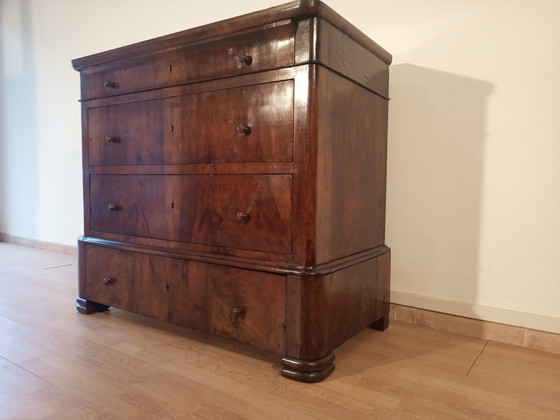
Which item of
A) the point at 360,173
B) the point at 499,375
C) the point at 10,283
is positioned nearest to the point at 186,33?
the point at 360,173

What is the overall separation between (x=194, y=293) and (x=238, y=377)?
0.34m

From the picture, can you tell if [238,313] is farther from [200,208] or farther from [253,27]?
[253,27]

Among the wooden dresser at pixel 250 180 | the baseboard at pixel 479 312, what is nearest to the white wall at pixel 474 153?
the baseboard at pixel 479 312

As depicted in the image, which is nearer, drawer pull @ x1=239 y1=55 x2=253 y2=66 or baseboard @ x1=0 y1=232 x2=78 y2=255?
drawer pull @ x1=239 y1=55 x2=253 y2=66

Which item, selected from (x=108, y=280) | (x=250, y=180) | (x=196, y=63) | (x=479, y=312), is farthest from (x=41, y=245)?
(x=479, y=312)

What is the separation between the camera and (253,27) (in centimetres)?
121

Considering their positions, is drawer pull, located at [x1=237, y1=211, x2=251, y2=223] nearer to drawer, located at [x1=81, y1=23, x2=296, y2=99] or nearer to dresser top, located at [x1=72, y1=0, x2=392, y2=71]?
drawer, located at [x1=81, y1=23, x2=296, y2=99]

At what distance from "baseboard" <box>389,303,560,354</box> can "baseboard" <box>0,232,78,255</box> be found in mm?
2463

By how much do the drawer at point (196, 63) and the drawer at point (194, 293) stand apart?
63 cm

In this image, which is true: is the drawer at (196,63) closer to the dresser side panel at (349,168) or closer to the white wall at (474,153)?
the dresser side panel at (349,168)

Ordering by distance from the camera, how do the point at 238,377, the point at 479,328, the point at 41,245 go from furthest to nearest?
the point at 41,245 < the point at 479,328 < the point at 238,377

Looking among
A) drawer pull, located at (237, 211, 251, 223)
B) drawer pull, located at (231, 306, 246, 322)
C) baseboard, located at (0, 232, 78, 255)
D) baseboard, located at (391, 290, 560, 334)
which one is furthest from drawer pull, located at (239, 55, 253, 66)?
baseboard, located at (0, 232, 78, 255)

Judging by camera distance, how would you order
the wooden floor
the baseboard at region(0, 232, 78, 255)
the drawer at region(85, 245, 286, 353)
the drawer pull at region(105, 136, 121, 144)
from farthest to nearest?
the baseboard at region(0, 232, 78, 255)
the drawer pull at region(105, 136, 121, 144)
the drawer at region(85, 245, 286, 353)
the wooden floor

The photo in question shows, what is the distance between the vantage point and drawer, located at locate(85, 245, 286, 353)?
1.23m
